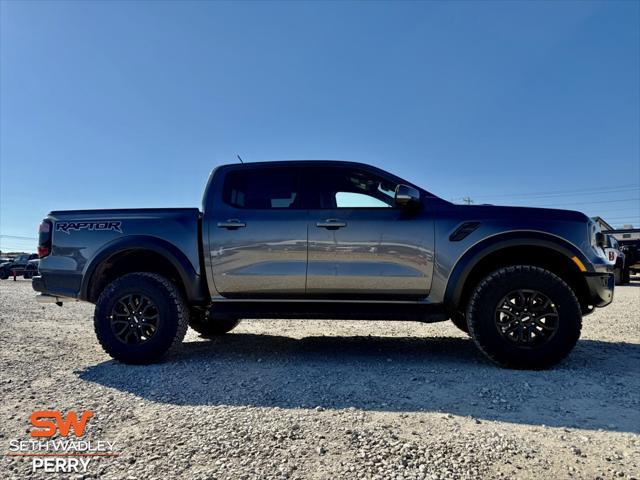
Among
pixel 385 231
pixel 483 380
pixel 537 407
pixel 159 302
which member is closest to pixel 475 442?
pixel 537 407

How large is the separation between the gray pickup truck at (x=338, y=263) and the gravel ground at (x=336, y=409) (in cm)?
45

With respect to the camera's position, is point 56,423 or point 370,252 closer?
point 56,423

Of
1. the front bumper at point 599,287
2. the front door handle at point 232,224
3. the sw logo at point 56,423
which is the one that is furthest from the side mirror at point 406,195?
the sw logo at point 56,423

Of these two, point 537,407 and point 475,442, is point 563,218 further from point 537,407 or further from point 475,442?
point 475,442

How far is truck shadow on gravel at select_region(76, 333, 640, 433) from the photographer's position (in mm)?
2559

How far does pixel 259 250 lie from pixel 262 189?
70 centimetres

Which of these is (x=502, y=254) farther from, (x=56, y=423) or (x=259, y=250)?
(x=56, y=423)

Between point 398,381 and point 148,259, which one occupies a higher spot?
point 148,259

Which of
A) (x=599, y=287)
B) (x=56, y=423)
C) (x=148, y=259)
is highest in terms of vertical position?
(x=148, y=259)

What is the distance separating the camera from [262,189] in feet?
13.0

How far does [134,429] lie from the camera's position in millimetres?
2252

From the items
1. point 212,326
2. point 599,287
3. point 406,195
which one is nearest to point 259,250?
point 406,195

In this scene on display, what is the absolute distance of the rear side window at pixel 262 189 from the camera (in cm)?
389

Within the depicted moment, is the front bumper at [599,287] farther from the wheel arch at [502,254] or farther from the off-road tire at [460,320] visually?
the off-road tire at [460,320]
